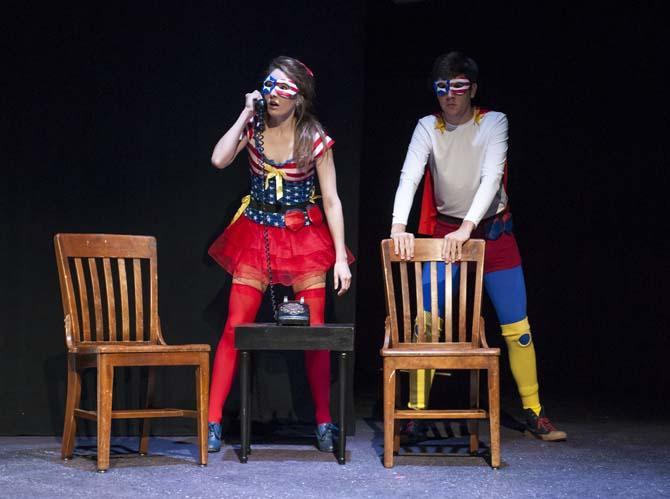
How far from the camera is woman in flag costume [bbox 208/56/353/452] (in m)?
4.39

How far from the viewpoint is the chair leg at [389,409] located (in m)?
4.00

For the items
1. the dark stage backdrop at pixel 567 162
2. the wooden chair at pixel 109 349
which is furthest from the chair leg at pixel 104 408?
the dark stage backdrop at pixel 567 162

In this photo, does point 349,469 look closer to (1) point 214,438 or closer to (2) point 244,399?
(2) point 244,399

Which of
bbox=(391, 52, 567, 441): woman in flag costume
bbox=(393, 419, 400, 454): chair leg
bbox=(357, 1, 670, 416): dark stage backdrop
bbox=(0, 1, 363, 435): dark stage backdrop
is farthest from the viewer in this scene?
bbox=(357, 1, 670, 416): dark stage backdrop

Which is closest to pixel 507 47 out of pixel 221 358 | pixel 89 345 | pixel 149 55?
pixel 149 55

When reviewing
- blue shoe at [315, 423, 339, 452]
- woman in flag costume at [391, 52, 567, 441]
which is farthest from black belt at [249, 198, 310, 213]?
blue shoe at [315, 423, 339, 452]

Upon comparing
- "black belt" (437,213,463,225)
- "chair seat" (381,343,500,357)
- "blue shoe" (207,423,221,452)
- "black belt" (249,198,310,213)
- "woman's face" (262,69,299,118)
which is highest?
"woman's face" (262,69,299,118)

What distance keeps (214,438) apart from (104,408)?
611 millimetres

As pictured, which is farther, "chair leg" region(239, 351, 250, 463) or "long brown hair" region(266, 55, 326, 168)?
"long brown hair" region(266, 55, 326, 168)

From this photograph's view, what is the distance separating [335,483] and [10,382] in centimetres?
175

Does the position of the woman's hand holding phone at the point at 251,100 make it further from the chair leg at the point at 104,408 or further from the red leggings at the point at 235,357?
the chair leg at the point at 104,408

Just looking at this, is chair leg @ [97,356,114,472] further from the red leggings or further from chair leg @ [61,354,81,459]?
the red leggings

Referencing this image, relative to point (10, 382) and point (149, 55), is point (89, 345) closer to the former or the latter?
point (10, 382)

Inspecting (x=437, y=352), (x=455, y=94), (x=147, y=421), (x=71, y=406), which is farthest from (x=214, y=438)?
(x=455, y=94)
